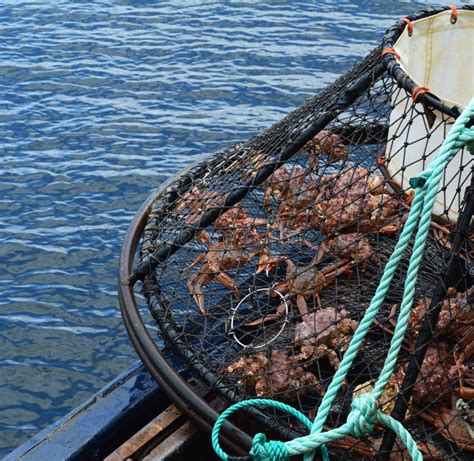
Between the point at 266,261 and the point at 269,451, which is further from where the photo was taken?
the point at 266,261

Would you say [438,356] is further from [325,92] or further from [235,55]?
[235,55]

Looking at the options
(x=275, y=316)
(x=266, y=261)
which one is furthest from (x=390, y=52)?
(x=275, y=316)

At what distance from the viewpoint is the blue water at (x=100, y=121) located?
655 centimetres

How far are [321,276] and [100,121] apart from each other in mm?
6221

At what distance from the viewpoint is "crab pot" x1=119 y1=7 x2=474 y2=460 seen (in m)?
3.52

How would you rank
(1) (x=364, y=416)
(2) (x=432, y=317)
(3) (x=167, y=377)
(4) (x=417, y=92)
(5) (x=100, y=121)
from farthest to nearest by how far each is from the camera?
(5) (x=100, y=121), (3) (x=167, y=377), (4) (x=417, y=92), (2) (x=432, y=317), (1) (x=364, y=416)

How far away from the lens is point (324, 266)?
14.5ft

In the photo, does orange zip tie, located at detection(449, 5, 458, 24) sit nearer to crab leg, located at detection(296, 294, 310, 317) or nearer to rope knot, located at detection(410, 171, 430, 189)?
crab leg, located at detection(296, 294, 310, 317)

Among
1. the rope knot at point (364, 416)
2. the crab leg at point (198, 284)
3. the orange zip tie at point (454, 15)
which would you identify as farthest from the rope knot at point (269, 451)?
the orange zip tie at point (454, 15)

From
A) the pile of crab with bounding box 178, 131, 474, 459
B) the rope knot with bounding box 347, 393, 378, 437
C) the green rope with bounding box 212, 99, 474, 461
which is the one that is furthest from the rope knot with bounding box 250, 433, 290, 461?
the pile of crab with bounding box 178, 131, 474, 459

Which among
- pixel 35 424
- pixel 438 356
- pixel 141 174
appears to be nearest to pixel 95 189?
pixel 141 174

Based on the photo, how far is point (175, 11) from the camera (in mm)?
13141

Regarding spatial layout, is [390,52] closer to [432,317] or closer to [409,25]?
[409,25]

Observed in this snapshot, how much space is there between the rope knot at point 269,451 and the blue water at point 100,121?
3217 mm
